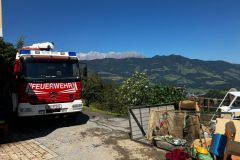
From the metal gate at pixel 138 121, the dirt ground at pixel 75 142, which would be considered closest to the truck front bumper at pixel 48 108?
the dirt ground at pixel 75 142

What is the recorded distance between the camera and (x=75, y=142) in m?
9.76

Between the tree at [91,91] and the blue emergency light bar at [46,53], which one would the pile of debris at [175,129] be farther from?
the tree at [91,91]

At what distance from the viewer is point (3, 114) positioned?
9.85 metres

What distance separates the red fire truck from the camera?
11070 mm

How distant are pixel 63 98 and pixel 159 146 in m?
4.63

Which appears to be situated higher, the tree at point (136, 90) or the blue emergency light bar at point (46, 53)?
the blue emergency light bar at point (46, 53)

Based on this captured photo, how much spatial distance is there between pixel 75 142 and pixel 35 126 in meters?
3.63

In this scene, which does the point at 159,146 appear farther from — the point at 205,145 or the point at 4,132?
the point at 4,132

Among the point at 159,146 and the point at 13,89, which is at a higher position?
the point at 13,89

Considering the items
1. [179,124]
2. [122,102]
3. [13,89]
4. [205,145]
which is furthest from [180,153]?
[122,102]

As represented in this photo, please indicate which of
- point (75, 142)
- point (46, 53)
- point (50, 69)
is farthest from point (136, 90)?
point (75, 142)

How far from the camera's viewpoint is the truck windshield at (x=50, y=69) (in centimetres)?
1124

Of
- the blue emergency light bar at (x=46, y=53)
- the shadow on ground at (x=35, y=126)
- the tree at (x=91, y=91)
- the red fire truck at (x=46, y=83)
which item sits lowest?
the shadow on ground at (x=35, y=126)

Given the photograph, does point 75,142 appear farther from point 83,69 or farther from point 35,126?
point 83,69
